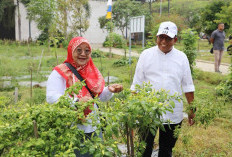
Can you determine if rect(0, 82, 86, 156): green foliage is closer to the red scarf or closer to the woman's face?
the red scarf

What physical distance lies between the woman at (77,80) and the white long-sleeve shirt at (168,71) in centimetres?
49

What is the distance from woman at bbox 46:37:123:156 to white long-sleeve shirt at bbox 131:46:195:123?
1.59 feet

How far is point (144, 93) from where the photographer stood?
65.2 inches

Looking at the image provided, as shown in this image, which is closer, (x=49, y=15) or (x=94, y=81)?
(x=94, y=81)

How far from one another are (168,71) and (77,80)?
1.01 m

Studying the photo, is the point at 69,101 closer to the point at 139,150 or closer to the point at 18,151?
the point at 18,151

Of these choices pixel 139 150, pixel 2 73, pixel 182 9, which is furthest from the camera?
pixel 182 9

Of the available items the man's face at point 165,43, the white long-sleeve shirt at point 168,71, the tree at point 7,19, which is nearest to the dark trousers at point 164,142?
the white long-sleeve shirt at point 168,71

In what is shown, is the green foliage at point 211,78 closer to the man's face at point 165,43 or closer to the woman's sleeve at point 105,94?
the man's face at point 165,43

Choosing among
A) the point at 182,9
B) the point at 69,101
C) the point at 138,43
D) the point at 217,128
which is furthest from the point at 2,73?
the point at 182,9

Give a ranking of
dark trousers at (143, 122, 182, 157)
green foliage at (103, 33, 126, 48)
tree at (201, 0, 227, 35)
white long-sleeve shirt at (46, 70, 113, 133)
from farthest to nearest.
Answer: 1. tree at (201, 0, 227, 35)
2. green foliage at (103, 33, 126, 48)
3. dark trousers at (143, 122, 182, 157)
4. white long-sleeve shirt at (46, 70, 113, 133)

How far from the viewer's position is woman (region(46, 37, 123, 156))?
2.15 metres

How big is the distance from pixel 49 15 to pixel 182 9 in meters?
31.8

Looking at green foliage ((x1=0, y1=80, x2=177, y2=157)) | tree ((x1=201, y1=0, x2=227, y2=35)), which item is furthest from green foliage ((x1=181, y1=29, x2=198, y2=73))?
tree ((x1=201, y1=0, x2=227, y2=35))
